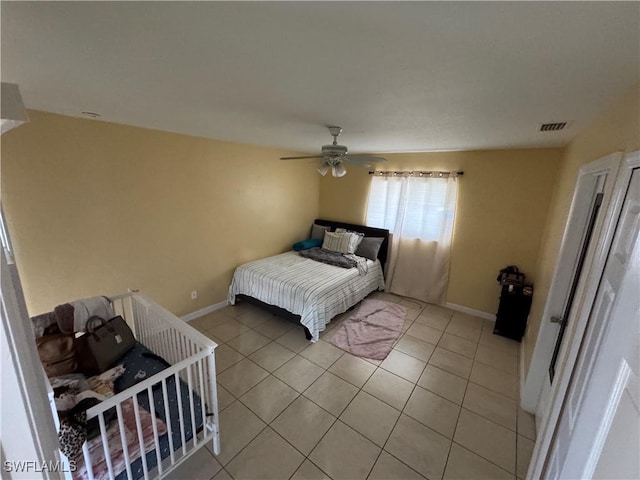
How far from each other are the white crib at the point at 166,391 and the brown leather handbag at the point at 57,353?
438 millimetres

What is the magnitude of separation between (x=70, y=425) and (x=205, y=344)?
0.64 metres

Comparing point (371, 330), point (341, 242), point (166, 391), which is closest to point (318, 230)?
point (341, 242)

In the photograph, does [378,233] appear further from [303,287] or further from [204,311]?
[204,311]

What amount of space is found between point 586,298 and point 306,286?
2374 millimetres

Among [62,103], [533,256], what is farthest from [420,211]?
[62,103]

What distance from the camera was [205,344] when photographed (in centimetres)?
166

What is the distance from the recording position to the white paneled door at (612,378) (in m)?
0.66

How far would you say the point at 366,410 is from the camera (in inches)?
85.0

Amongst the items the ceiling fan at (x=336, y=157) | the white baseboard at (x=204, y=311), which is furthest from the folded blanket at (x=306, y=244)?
the ceiling fan at (x=336, y=157)

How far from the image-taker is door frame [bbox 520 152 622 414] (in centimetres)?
182

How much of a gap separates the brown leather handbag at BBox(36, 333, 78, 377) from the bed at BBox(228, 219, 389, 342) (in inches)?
72.7

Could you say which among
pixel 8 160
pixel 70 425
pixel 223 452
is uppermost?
pixel 8 160

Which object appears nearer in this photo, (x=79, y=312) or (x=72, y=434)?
(x=72, y=434)

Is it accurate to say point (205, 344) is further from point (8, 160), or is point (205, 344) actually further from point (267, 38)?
point (8, 160)
